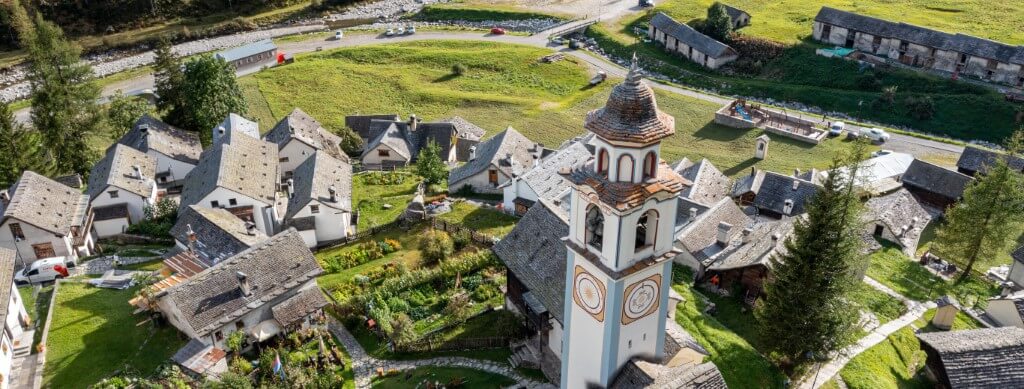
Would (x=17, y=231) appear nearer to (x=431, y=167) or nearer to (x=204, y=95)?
(x=204, y=95)

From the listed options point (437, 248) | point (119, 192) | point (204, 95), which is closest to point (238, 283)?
point (437, 248)

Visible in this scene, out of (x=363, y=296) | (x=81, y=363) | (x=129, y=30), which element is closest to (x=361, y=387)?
(x=363, y=296)

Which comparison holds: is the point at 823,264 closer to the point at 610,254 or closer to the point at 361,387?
the point at 610,254

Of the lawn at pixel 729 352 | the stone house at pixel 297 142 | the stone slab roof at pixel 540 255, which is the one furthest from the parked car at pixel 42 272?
the lawn at pixel 729 352

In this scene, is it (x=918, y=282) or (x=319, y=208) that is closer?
(x=918, y=282)

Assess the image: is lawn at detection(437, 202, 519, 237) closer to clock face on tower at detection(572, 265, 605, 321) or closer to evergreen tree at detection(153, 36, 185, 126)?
clock face on tower at detection(572, 265, 605, 321)

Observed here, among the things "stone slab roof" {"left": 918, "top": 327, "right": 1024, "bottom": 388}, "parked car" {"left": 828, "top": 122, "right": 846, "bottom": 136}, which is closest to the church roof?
"stone slab roof" {"left": 918, "top": 327, "right": 1024, "bottom": 388}
